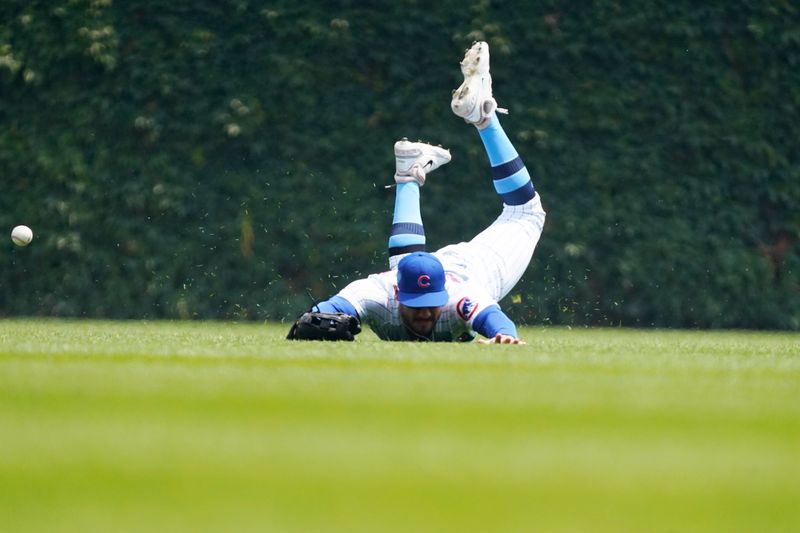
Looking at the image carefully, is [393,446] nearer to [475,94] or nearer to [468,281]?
[468,281]

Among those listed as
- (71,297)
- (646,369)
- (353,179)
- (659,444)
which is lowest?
(71,297)

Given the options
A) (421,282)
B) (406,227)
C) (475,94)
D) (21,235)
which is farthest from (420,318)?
(21,235)

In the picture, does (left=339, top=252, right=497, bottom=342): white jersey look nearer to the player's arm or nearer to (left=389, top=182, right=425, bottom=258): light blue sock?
the player's arm

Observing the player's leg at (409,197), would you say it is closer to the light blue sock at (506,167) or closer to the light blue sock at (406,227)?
the light blue sock at (406,227)

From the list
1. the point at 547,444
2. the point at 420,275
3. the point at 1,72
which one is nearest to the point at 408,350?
the point at 420,275

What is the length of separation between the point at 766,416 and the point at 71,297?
7825 mm

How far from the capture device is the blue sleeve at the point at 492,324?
6.25 m

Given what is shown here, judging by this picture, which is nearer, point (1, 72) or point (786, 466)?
point (786, 466)

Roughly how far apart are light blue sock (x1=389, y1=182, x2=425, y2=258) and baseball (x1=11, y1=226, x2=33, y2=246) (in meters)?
3.28

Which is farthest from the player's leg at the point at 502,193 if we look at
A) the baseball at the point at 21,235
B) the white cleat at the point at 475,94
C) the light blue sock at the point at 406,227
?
the baseball at the point at 21,235

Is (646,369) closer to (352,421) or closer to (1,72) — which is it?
(352,421)

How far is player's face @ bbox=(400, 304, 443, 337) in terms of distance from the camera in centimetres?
649

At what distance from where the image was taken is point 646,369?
4.90 meters

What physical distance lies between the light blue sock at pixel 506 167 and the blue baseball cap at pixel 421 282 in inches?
61.5
